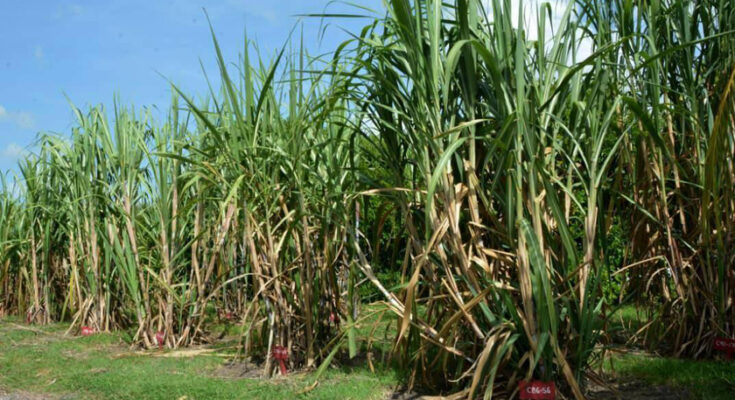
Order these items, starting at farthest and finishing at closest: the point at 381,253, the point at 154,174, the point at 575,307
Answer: the point at 381,253
the point at 154,174
the point at 575,307

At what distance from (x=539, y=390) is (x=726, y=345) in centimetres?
160

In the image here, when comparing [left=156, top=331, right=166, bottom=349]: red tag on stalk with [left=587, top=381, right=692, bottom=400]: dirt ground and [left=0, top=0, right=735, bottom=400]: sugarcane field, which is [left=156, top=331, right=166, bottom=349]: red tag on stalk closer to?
[left=0, top=0, right=735, bottom=400]: sugarcane field

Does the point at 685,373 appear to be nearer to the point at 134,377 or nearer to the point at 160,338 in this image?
the point at 134,377

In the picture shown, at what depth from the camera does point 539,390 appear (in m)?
2.36

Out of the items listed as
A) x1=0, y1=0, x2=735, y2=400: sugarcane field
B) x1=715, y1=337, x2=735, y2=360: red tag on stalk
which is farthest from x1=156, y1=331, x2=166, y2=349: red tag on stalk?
x1=715, y1=337, x2=735, y2=360: red tag on stalk

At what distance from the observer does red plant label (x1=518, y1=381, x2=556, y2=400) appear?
236cm

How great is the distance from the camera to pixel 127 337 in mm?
4887

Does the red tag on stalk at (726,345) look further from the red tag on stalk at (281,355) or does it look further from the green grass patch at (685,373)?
the red tag on stalk at (281,355)

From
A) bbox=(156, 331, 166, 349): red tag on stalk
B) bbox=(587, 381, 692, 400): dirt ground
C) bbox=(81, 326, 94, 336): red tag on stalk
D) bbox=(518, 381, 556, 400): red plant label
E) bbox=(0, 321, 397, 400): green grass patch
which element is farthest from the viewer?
bbox=(81, 326, 94, 336): red tag on stalk

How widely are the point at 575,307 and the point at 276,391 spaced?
1.44 meters

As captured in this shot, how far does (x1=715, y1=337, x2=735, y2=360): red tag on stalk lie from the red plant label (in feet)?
5.05

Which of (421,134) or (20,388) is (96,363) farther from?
(421,134)

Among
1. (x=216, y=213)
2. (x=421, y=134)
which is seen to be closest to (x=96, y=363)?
(x=216, y=213)

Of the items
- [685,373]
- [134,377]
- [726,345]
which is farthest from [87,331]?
[726,345]
